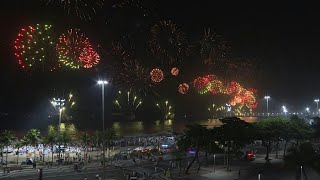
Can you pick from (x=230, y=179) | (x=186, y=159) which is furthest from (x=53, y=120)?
(x=230, y=179)

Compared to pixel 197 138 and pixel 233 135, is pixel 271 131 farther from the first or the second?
pixel 197 138

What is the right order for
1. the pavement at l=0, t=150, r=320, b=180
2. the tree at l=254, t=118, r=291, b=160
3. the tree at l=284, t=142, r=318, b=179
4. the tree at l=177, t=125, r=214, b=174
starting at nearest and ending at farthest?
the tree at l=284, t=142, r=318, b=179 → the pavement at l=0, t=150, r=320, b=180 → the tree at l=177, t=125, r=214, b=174 → the tree at l=254, t=118, r=291, b=160

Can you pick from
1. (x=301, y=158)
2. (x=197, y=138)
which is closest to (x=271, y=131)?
(x=197, y=138)

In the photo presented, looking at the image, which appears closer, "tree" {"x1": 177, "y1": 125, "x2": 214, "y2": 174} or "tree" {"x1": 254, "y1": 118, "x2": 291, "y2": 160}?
"tree" {"x1": 177, "y1": 125, "x2": 214, "y2": 174}

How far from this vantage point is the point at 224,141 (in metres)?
46.1

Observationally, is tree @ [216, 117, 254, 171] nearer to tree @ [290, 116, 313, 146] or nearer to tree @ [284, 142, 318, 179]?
tree @ [290, 116, 313, 146]

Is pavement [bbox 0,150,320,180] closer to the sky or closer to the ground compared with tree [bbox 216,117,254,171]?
closer to the ground

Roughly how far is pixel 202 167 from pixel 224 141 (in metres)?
4.16

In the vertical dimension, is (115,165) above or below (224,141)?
below

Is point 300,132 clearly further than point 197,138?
Yes

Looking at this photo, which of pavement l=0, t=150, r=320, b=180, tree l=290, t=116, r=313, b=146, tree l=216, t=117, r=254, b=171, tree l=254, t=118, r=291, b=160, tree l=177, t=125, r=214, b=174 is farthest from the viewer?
tree l=290, t=116, r=313, b=146

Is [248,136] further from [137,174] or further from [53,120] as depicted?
[53,120]

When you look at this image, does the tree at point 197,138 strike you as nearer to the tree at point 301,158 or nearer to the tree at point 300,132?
the tree at point 301,158

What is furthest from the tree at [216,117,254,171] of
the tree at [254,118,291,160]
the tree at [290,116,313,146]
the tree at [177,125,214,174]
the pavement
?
the tree at [290,116,313,146]
